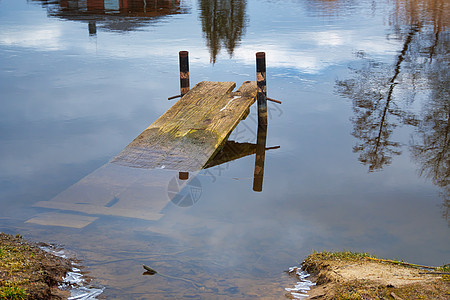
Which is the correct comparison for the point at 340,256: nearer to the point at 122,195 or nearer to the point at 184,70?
the point at 122,195

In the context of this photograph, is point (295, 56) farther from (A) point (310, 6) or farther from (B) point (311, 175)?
(A) point (310, 6)

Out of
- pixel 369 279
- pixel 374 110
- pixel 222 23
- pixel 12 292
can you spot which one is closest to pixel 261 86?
pixel 374 110

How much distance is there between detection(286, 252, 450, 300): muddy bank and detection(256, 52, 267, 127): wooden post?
5.90m

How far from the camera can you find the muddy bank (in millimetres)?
4465

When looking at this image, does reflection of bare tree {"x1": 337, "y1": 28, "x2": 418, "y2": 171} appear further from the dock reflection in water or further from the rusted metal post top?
the rusted metal post top

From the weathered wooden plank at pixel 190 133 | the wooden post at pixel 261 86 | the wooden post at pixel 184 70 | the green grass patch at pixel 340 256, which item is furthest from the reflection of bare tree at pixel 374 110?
the wooden post at pixel 184 70

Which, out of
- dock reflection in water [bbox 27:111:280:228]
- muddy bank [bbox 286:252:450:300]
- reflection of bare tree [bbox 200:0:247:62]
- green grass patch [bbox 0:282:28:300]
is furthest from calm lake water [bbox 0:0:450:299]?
green grass patch [bbox 0:282:28:300]

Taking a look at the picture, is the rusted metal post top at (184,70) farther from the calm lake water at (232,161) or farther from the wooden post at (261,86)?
the wooden post at (261,86)

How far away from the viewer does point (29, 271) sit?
4848mm

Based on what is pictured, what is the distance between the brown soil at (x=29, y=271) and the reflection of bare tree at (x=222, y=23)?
12459 mm

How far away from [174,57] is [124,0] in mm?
14896

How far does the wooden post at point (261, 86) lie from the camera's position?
431 inches

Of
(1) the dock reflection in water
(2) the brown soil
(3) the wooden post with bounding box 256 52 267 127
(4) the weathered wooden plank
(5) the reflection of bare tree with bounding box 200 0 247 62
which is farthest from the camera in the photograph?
(5) the reflection of bare tree with bounding box 200 0 247 62

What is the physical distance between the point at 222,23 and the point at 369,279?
2121cm
